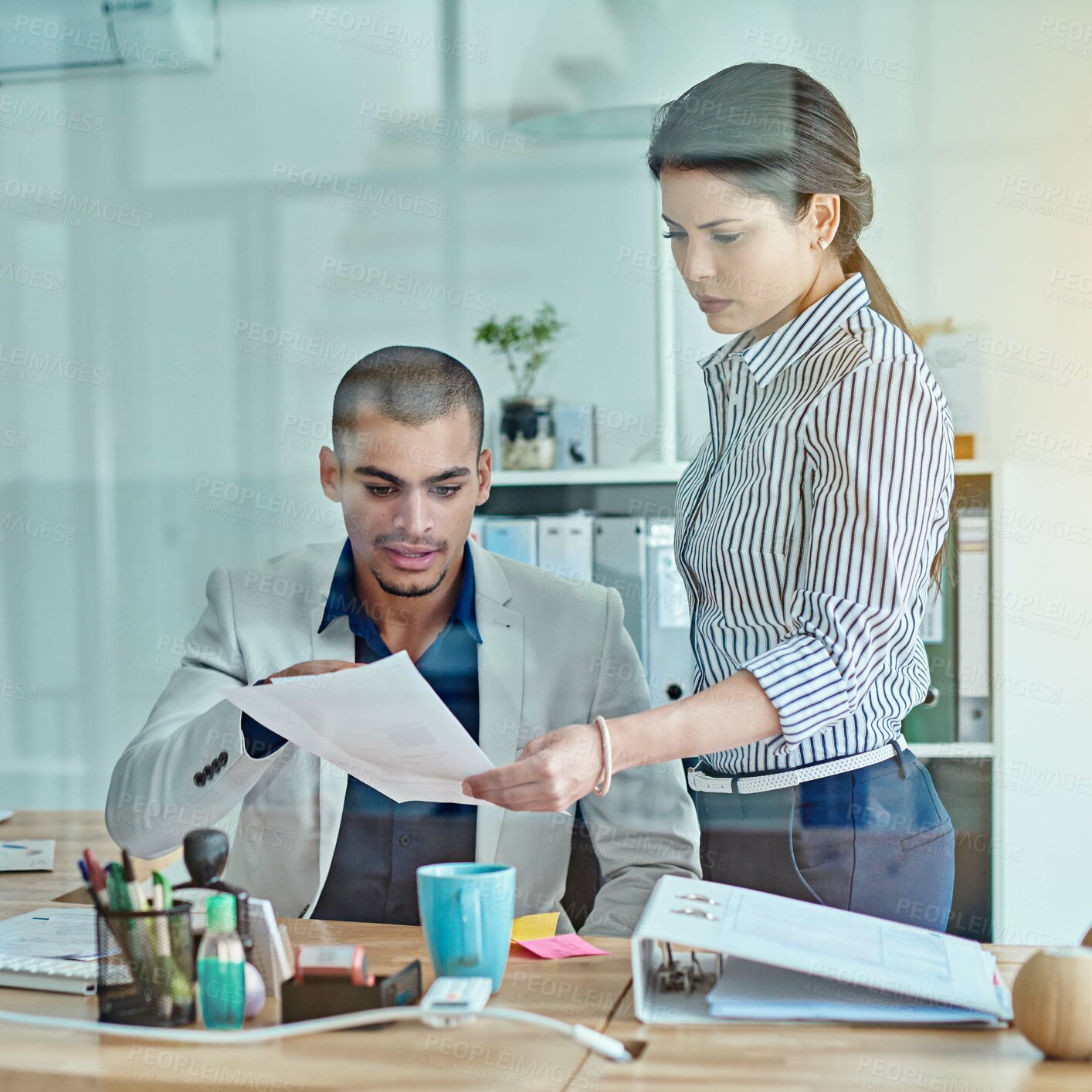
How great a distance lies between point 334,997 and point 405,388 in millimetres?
918

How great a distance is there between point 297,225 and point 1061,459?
109 centimetres

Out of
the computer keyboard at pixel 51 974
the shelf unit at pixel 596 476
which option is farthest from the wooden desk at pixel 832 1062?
the shelf unit at pixel 596 476

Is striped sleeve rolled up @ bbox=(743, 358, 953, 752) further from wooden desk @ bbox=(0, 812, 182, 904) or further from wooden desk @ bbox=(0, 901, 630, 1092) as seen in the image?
wooden desk @ bbox=(0, 812, 182, 904)

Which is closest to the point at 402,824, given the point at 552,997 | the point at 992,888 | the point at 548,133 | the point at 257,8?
→ the point at 552,997

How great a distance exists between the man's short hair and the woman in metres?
0.33

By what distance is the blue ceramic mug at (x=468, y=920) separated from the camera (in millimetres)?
949

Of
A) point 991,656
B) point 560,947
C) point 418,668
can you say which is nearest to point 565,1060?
point 560,947

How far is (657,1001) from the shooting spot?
0.93 meters

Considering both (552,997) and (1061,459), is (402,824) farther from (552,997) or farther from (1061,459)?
(1061,459)

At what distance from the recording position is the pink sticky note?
3.52 feet

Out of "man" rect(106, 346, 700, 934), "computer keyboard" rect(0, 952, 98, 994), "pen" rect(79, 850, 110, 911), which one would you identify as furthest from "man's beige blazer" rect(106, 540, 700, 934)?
"pen" rect(79, 850, 110, 911)

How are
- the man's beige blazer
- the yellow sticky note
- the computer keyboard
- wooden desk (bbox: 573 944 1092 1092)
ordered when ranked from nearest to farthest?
wooden desk (bbox: 573 944 1092 1092) → the computer keyboard → the yellow sticky note → the man's beige blazer

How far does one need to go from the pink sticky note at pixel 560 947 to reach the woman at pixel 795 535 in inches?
5.0

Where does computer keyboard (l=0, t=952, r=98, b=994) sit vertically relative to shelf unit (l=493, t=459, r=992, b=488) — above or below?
below
